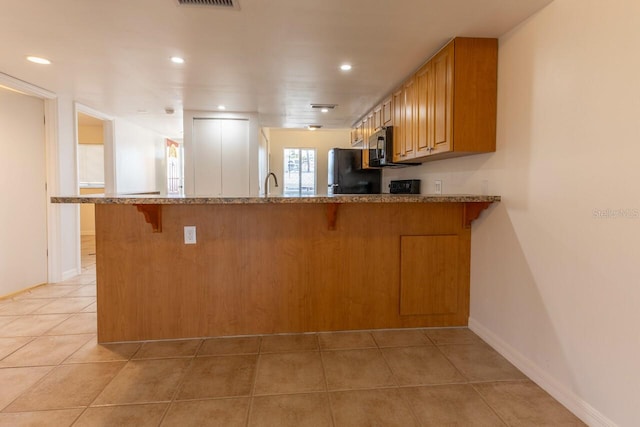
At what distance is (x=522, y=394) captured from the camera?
1.89m

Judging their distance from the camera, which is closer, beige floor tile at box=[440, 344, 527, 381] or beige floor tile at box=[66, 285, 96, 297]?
beige floor tile at box=[440, 344, 527, 381]

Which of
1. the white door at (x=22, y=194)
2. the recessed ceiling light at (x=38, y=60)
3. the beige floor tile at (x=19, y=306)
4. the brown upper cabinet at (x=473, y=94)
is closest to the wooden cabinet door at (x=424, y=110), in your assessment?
the brown upper cabinet at (x=473, y=94)

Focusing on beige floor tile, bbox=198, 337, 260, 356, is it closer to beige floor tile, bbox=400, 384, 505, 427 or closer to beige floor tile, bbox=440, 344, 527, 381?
beige floor tile, bbox=400, 384, 505, 427

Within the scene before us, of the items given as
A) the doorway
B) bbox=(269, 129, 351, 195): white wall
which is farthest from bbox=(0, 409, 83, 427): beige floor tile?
bbox=(269, 129, 351, 195): white wall

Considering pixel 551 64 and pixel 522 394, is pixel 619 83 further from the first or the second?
pixel 522 394

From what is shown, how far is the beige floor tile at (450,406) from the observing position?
1661mm

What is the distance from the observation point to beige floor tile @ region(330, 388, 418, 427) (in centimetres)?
165

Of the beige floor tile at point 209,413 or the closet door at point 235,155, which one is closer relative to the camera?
the beige floor tile at point 209,413

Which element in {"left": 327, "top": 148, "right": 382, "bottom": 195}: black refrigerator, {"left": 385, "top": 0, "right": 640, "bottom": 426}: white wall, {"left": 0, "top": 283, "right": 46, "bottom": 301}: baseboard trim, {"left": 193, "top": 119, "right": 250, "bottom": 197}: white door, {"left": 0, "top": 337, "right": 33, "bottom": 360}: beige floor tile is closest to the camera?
{"left": 385, "top": 0, "right": 640, "bottom": 426}: white wall

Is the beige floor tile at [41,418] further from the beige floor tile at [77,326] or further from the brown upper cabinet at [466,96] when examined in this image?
the brown upper cabinet at [466,96]

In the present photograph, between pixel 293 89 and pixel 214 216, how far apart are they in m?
1.91

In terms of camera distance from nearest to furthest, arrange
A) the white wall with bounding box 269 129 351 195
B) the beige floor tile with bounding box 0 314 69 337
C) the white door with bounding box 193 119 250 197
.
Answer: the beige floor tile with bounding box 0 314 69 337 → the white door with bounding box 193 119 250 197 → the white wall with bounding box 269 129 351 195

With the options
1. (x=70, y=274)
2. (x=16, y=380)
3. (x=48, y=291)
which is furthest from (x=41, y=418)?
(x=70, y=274)

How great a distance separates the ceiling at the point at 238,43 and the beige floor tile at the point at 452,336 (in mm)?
2155
